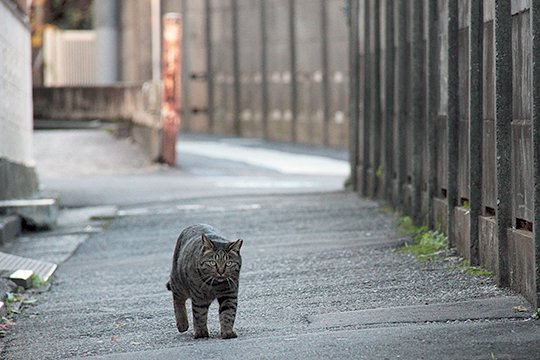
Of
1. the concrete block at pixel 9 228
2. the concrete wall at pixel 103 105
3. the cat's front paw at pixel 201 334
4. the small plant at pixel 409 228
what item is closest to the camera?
the cat's front paw at pixel 201 334

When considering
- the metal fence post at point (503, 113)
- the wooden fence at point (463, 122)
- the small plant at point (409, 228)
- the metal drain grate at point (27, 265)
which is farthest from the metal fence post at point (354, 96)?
the metal fence post at point (503, 113)

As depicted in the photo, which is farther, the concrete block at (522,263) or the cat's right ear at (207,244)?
the concrete block at (522,263)

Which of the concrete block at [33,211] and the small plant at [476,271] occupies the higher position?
the concrete block at [33,211]

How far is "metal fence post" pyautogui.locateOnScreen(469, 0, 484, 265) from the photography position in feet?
34.3

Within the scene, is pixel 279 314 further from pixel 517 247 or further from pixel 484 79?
pixel 484 79

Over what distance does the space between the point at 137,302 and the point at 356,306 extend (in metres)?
1.98

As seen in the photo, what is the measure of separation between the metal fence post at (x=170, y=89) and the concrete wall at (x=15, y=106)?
23.3 ft

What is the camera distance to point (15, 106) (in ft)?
57.2

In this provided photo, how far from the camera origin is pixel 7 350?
28.4ft

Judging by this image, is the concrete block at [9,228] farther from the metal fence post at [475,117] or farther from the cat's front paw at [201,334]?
the cat's front paw at [201,334]

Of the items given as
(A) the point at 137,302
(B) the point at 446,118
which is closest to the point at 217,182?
(B) the point at 446,118

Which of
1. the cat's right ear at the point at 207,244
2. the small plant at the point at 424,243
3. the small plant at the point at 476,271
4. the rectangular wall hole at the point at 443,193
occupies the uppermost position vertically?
the rectangular wall hole at the point at 443,193

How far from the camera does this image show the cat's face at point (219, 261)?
8070 millimetres

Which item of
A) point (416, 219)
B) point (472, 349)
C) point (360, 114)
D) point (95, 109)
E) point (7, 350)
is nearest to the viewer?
point (472, 349)
